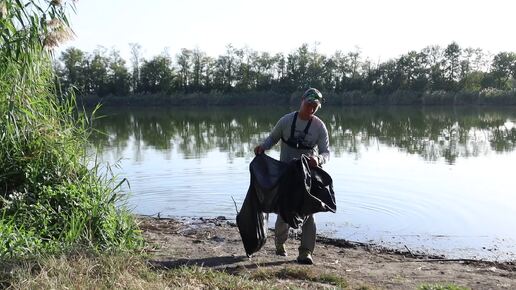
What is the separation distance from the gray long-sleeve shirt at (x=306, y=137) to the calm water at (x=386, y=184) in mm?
2248

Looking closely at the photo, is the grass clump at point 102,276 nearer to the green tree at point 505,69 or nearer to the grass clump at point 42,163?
the grass clump at point 42,163

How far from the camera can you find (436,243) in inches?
302

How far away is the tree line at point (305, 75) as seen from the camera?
5481 centimetres

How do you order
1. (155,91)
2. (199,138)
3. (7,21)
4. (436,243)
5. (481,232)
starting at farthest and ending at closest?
(155,91), (199,138), (481,232), (436,243), (7,21)

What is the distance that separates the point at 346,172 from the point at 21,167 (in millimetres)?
8861

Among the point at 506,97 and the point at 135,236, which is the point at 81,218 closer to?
the point at 135,236

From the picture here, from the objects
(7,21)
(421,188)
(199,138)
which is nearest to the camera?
(7,21)

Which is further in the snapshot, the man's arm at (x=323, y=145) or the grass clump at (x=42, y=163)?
the man's arm at (x=323, y=145)

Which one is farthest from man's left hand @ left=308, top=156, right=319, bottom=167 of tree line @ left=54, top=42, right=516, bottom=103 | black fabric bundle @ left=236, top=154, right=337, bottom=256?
tree line @ left=54, top=42, right=516, bottom=103

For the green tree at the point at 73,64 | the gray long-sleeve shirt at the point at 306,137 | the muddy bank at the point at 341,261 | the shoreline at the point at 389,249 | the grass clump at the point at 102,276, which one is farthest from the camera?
the green tree at the point at 73,64

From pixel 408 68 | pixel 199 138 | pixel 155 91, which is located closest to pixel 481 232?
pixel 199 138

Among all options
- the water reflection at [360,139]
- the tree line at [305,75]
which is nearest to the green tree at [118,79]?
the tree line at [305,75]

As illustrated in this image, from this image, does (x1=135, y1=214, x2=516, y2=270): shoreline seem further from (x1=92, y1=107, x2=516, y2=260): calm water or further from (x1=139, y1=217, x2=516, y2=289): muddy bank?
(x1=92, y1=107, x2=516, y2=260): calm water

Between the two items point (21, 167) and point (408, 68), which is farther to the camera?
point (408, 68)
